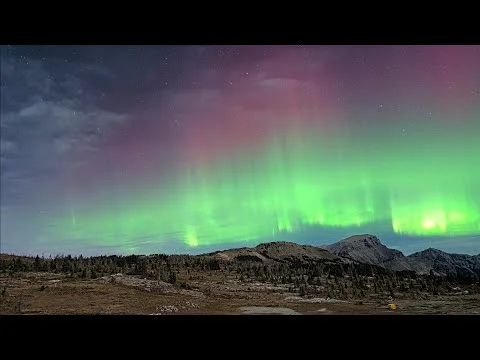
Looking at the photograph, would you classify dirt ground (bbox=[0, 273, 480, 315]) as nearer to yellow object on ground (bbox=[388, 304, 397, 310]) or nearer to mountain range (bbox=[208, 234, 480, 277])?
yellow object on ground (bbox=[388, 304, 397, 310])

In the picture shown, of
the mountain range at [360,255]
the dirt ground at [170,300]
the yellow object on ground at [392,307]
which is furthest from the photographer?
the mountain range at [360,255]

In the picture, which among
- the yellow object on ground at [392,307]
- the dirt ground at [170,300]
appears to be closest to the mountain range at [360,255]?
the dirt ground at [170,300]

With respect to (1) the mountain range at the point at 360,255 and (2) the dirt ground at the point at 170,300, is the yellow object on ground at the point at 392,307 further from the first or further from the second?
(1) the mountain range at the point at 360,255

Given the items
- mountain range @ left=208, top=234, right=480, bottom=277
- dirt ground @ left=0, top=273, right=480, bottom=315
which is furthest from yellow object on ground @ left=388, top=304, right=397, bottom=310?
mountain range @ left=208, top=234, right=480, bottom=277

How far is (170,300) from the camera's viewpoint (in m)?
9.84

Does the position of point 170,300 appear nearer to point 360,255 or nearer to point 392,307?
point 392,307

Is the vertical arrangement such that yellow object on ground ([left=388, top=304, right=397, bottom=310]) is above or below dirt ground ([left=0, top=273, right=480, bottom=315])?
below

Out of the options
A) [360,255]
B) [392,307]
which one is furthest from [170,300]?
[360,255]

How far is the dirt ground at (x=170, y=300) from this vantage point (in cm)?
870

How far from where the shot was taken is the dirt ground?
28.5ft
